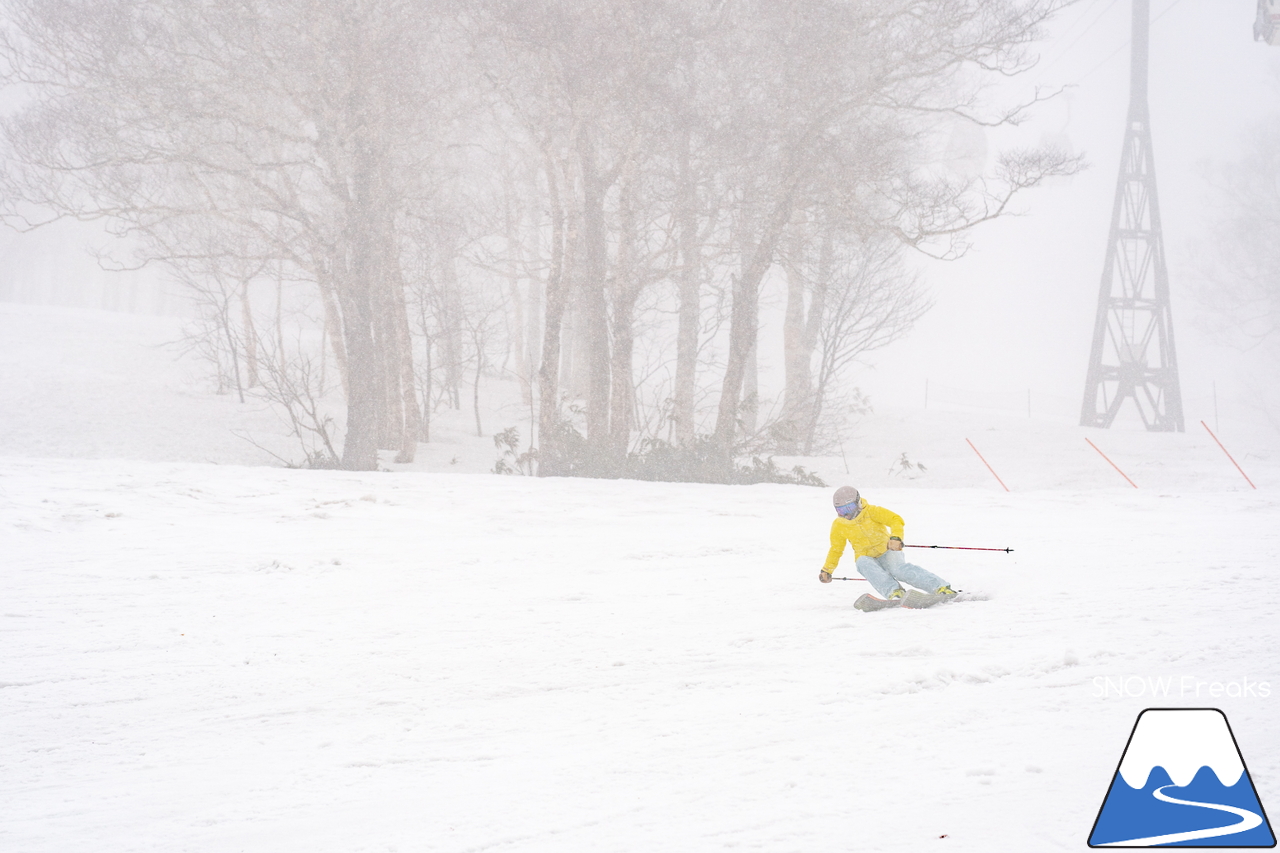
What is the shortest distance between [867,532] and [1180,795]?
3.38 metres

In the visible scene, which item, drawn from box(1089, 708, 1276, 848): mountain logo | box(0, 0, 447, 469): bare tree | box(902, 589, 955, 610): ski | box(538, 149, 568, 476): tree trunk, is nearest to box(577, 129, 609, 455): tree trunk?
box(538, 149, 568, 476): tree trunk

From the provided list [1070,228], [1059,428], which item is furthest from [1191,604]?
[1070,228]

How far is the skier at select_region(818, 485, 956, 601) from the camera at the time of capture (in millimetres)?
6113

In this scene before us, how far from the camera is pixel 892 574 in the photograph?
6.16m

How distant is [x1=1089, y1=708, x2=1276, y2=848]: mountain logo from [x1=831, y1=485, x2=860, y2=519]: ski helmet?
9.82 feet

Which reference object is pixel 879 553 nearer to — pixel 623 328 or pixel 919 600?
pixel 919 600

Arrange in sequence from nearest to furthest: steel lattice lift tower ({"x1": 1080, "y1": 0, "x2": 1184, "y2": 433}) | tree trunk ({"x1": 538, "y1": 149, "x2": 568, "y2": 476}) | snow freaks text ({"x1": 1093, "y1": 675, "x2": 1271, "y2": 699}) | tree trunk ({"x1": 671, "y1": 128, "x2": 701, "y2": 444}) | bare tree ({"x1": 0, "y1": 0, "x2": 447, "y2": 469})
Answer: snow freaks text ({"x1": 1093, "y1": 675, "x2": 1271, "y2": 699})
bare tree ({"x1": 0, "y1": 0, "x2": 447, "y2": 469})
tree trunk ({"x1": 538, "y1": 149, "x2": 568, "y2": 476})
tree trunk ({"x1": 671, "y1": 128, "x2": 701, "y2": 444})
steel lattice lift tower ({"x1": 1080, "y1": 0, "x2": 1184, "y2": 433})

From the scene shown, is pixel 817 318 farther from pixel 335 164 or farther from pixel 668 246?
pixel 335 164

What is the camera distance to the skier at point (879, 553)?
6.11 m

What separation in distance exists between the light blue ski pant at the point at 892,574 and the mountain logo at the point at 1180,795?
306cm

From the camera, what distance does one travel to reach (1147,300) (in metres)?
25.1

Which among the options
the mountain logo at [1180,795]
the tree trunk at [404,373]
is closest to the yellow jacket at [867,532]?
the mountain logo at [1180,795]

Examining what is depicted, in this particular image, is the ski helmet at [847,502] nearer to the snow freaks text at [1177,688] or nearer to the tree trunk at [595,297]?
the snow freaks text at [1177,688]

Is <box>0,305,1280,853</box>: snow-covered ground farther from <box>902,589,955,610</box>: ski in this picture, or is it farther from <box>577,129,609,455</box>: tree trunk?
<box>577,129,609,455</box>: tree trunk
